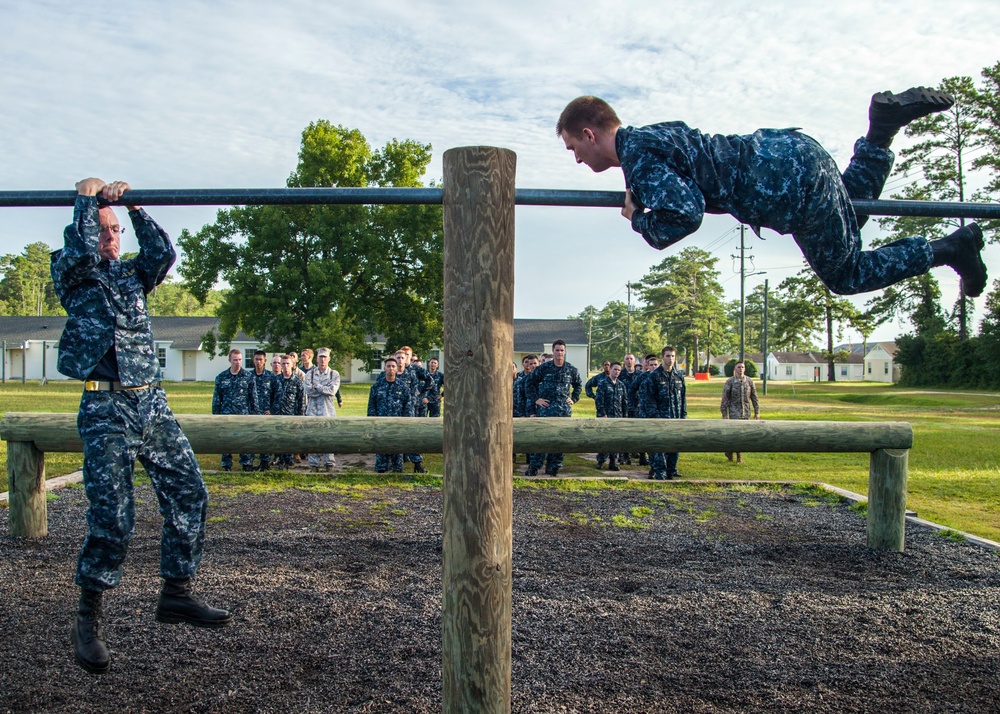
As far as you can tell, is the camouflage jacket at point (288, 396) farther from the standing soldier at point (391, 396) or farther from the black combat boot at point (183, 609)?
the black combat boot at point (183, 609)

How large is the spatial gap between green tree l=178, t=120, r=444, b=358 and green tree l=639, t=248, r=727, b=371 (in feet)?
173

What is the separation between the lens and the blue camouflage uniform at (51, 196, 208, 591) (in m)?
3.30

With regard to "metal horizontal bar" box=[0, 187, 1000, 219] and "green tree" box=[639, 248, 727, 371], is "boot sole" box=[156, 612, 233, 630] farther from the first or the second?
"green tree" box=[639, 248, 727, 371]

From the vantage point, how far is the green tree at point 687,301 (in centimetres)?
8700

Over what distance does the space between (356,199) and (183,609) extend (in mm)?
1985

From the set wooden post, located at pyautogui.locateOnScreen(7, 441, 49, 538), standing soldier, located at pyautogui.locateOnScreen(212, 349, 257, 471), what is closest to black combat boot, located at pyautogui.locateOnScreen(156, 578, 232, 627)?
wooden post, located at pyautogui.locateOnScreen(7, 441, 49, 538)

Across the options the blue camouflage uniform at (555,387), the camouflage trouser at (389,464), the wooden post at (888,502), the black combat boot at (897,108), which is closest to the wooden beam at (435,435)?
the wooden post at (888,502)

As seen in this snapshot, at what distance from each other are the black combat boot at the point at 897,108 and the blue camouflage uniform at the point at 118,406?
10.4 ft

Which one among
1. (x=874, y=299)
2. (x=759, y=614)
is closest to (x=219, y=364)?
(x=874, y=299)

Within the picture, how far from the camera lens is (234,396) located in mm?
11859

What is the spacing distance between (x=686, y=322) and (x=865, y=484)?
78.5 m

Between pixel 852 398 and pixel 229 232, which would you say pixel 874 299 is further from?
pixel 229 232

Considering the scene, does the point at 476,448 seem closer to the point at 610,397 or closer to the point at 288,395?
the point at 288,395

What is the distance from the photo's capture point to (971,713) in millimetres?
3270
